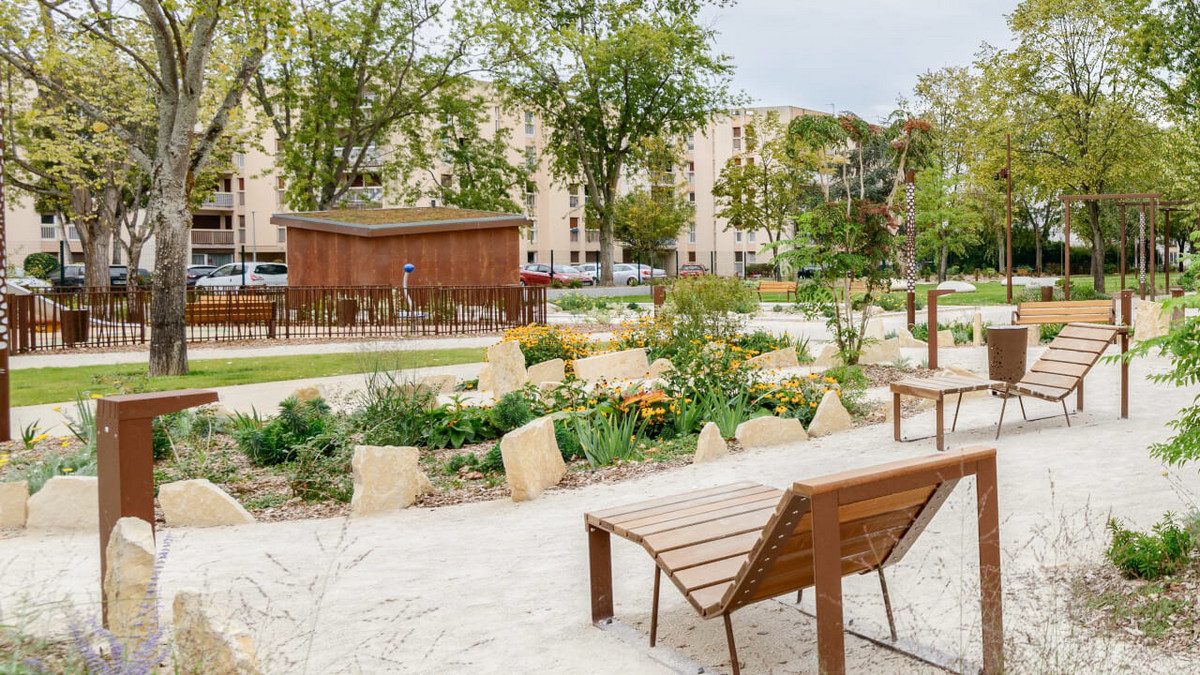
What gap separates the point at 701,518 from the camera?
13.0 ft

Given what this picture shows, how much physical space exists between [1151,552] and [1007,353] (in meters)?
4.44

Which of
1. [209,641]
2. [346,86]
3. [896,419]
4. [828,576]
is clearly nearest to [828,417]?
[896,419]

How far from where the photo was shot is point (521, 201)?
50219 mm

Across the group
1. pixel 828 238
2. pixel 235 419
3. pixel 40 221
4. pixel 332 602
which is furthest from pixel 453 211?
pixel 40 221

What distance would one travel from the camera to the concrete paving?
11.9ft

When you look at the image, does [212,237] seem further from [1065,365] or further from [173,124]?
[1065,365]

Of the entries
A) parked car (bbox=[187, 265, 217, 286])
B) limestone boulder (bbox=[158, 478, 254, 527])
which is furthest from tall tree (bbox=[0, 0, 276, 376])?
parked car (bbox=[187, 265, 217, 286])

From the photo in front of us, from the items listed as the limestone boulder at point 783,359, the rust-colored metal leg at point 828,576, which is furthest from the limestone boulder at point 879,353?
the rust-colored metal leg at point 828,576

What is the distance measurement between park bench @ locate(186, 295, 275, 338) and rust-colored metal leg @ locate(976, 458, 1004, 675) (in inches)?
707

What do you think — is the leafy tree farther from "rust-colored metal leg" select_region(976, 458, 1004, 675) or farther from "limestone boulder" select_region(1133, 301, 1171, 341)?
"rust-colored metal leg" select_region(976, 458, 1004, 675)

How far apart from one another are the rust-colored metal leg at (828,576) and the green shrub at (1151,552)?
204 cm

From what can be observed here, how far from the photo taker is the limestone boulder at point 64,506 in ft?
19.1

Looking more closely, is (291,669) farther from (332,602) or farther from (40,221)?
(40,221)

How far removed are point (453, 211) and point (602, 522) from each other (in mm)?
24272
